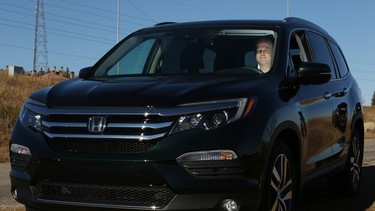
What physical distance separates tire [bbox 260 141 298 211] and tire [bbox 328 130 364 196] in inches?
87.8

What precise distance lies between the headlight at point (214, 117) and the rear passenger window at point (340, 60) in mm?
3296

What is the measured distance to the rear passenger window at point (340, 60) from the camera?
6852 millimetres

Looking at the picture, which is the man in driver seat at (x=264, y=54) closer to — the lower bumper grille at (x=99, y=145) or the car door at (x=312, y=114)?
the car door at (x=312, y=114)

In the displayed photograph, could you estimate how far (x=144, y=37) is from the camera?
5.80 meters

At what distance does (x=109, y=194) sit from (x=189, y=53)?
1.94 metres

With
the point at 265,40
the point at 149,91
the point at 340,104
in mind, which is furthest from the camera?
the point at 340,104

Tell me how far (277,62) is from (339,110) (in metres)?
1.66

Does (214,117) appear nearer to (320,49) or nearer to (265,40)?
(265,40)

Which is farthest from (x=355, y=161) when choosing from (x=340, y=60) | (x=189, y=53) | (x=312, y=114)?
(x=189, y=53)

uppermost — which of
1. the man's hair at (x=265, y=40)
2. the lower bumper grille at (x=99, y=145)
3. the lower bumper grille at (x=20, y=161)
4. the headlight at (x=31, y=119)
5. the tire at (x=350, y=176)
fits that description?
the man's hair at (x=265, y=40)

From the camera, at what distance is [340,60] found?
7.05m

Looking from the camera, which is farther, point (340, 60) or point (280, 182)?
point (340, 60)

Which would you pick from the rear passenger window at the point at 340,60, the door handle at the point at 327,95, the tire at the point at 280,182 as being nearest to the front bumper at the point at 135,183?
the tire at the point at 280,182

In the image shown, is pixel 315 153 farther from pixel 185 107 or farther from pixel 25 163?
pixel 25 163
